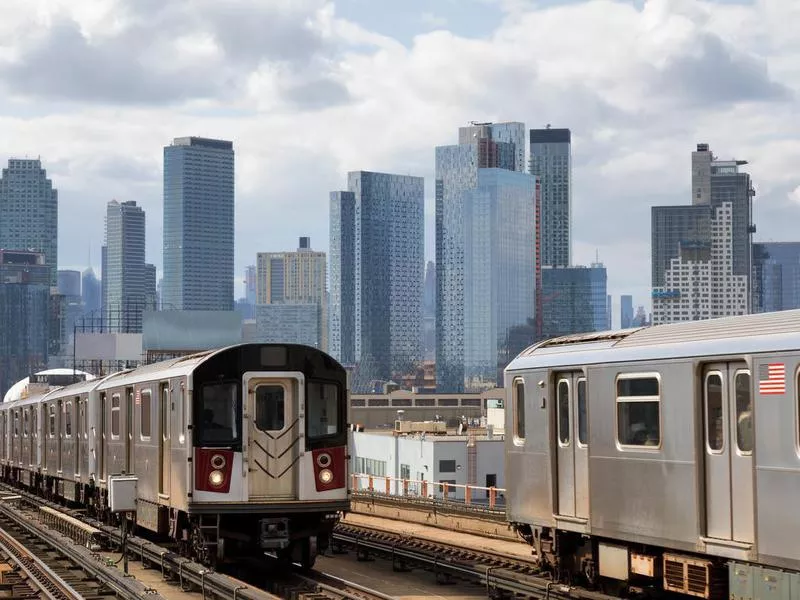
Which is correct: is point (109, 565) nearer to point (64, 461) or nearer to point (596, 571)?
point (596, 571)

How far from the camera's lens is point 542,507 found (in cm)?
1903

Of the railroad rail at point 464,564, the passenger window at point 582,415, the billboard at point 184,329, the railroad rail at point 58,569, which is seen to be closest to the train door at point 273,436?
the railroad rail at point 58,569

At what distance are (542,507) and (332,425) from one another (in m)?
4.37

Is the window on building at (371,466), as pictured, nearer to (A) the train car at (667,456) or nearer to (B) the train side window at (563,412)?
(A) the train car at (667,456)

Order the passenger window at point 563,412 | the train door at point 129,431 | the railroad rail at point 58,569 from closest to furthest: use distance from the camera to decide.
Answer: the passenger window at point 563,412, the railroad rail at point 58,569, the train door at point 129,431

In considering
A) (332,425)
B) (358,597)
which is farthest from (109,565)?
(358,597)

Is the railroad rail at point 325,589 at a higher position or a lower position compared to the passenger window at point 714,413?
lower

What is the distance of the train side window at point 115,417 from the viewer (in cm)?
2825

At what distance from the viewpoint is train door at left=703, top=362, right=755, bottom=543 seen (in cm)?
1454

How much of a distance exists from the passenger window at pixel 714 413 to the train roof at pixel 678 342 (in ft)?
0.97

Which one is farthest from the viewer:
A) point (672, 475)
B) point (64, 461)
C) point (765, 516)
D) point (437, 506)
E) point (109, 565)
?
point (64, 461)

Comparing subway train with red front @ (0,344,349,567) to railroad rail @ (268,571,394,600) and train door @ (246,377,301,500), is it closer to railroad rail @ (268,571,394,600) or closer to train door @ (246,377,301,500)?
train door @ (246,377,301,500)

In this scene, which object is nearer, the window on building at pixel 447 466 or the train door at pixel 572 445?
the train door at pixel 572 445

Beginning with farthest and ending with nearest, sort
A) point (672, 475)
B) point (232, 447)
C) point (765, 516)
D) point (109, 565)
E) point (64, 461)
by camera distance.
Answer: point (64, 461) < point (109, 565) < point (232, 447) < point (672, 475) < point (765, 516)
